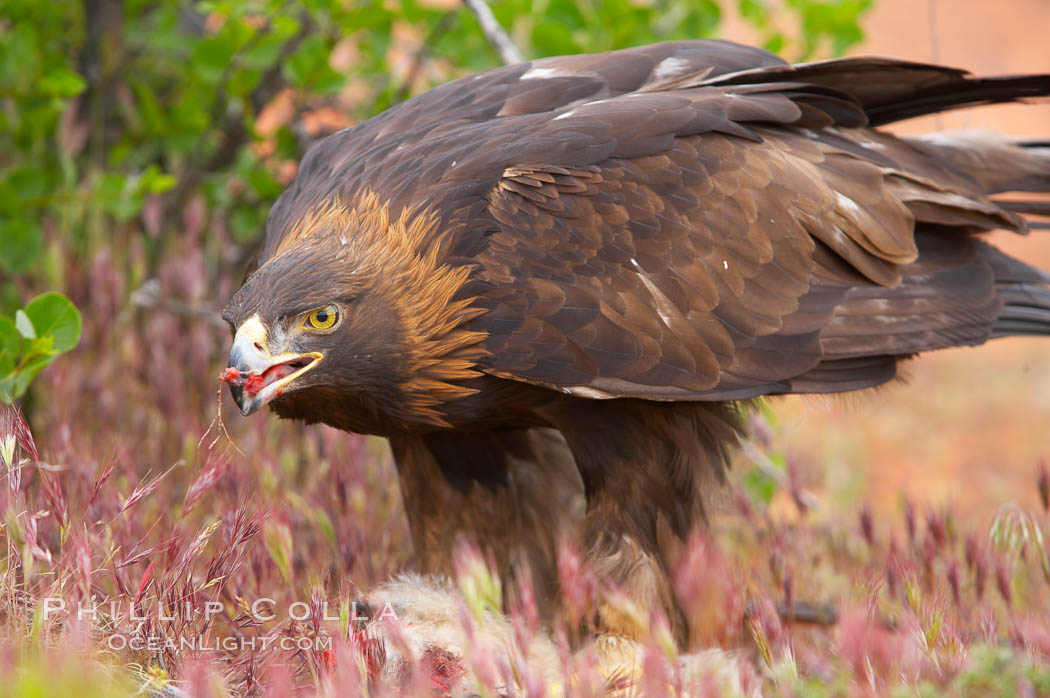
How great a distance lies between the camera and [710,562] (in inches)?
94.8

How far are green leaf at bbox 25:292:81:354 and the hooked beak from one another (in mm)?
733

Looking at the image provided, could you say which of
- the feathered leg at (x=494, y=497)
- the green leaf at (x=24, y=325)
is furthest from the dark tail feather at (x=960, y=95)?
the green leaf at (x=24, y=325)

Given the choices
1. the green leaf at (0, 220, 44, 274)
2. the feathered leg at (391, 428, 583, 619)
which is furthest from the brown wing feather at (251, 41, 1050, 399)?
the green leaf at (0, 220, 44, 274)

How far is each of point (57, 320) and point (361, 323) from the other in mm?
982

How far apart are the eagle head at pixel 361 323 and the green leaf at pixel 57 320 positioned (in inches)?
24.9

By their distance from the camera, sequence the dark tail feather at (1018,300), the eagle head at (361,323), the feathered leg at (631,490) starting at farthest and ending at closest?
the dark tail feather at (1018,300) < the feathered leg at (631,490) < the eagle head at (361,323)

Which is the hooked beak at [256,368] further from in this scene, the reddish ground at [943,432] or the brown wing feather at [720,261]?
the reddish ground at [943,432]

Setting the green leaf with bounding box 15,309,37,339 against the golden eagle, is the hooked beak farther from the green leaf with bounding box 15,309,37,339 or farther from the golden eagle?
the green leaf with bounding box 15,309,37,339

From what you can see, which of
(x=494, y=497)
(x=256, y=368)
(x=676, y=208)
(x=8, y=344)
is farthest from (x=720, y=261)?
(x=8, y=344)

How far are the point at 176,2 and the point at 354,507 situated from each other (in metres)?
2.83

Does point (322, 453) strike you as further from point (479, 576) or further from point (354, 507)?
point (479, 576)

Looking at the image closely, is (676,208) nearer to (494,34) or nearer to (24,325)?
(494,34)

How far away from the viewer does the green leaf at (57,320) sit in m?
3.35

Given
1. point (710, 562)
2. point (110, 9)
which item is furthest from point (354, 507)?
point (110, 9)
